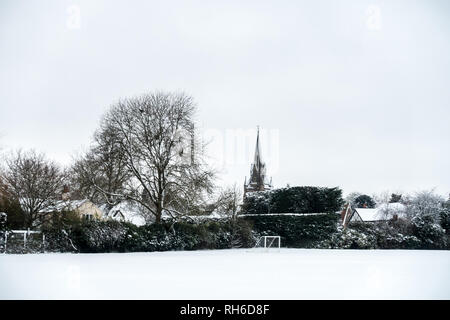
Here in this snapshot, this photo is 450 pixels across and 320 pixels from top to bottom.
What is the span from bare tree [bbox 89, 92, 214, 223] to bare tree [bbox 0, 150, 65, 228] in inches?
302

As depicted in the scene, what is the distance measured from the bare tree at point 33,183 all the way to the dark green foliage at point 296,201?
15348 mm

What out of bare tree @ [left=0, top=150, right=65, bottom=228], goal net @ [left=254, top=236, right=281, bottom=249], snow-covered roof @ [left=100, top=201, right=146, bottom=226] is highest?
bare tree @ [left=0, top=150, right=65, bottom=228]

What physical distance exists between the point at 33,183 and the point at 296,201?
802 inches

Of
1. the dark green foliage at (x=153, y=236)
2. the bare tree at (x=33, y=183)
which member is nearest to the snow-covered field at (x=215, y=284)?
the dark green foliage at (x=153, y=236)

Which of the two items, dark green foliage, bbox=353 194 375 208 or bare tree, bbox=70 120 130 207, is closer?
bare tree, bbox=70 120 130 207

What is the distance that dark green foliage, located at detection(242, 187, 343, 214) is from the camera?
32.2 m

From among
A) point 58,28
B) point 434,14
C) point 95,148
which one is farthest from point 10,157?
point 434,14

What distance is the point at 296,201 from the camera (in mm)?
33031

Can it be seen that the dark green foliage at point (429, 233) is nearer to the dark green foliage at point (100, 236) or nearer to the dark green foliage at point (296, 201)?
the dark green foliage at point (296, 201)

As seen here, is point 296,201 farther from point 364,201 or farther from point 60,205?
point 364,201

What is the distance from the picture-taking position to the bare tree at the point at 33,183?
1245 inches

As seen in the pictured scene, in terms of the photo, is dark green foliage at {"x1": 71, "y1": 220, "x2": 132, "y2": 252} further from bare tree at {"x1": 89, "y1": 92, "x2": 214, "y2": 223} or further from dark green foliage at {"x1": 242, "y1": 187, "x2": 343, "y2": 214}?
dark green foliage at {"x1": 242, "y1": 187, "x2": 343, "y2": 214}

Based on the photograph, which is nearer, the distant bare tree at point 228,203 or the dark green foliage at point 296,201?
the distant bare tree at point 228,203

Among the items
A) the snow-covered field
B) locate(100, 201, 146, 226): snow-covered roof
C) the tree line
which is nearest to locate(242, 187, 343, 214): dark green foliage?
the tree line
